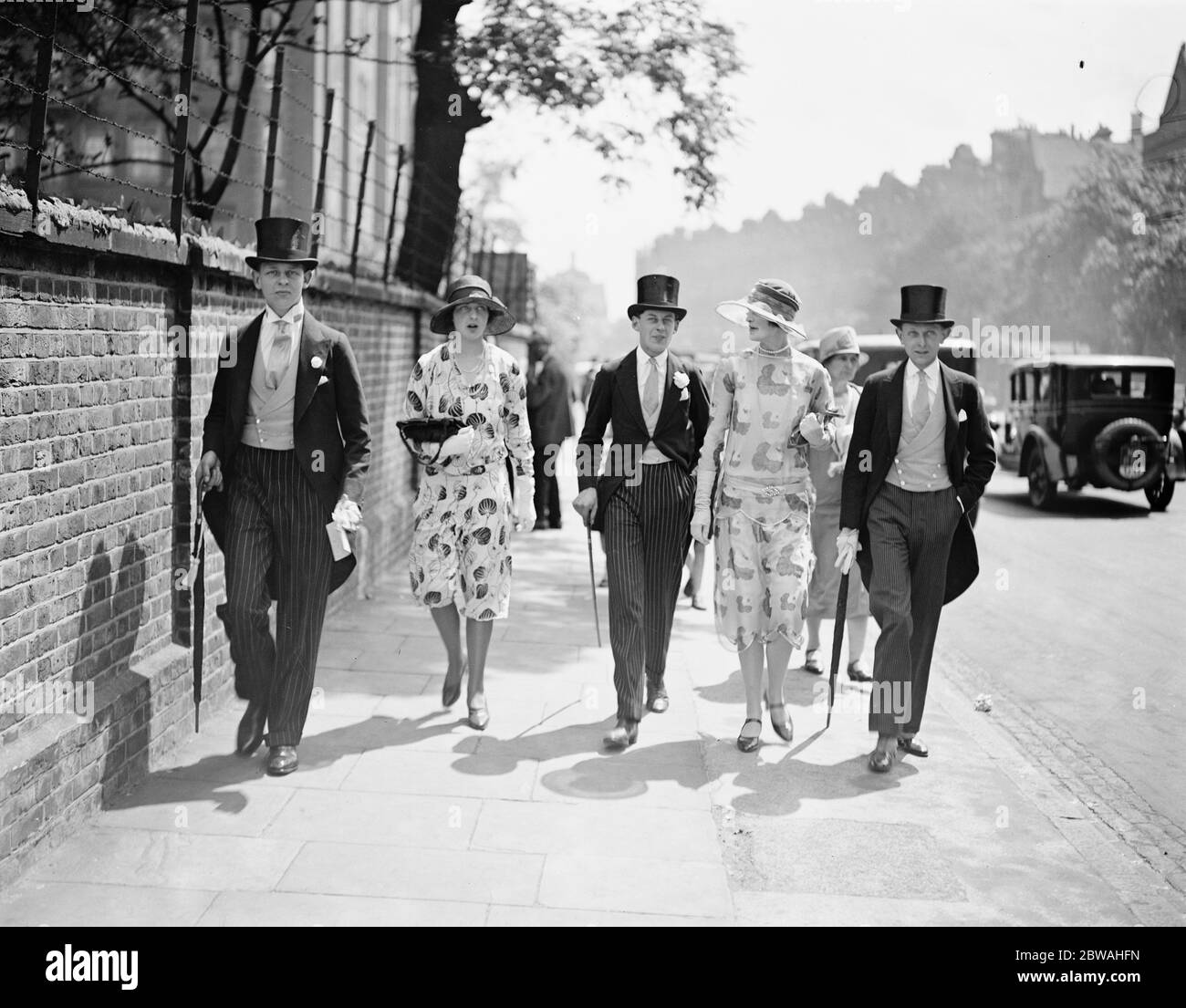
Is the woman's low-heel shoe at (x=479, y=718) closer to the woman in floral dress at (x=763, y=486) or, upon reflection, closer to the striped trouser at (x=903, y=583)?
the woman in floral dress at (x=763, y=486)

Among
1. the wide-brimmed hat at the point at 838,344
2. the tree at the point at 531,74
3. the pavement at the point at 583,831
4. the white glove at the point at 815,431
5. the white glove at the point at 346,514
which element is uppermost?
the tree at the point at 531,74

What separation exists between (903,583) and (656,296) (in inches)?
69.6

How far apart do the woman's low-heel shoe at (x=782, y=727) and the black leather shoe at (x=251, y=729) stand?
236cm

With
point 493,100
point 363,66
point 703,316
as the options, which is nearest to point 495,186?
point 363,66

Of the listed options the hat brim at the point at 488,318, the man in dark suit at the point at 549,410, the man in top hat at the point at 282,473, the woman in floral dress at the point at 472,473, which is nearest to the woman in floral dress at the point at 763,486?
the woman in floral dress at the point at 472,473

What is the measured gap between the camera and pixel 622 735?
253 inches

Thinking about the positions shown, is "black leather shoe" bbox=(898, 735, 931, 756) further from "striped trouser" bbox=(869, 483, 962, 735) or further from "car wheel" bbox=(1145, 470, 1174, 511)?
"car wheel" bbox=(1145, 470, 1174, 511)

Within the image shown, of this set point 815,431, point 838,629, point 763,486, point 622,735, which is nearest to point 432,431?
point 763,486

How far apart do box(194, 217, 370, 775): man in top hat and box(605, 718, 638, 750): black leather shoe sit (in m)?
1.40

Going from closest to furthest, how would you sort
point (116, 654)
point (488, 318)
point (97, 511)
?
point (97, 511) → point (116, 654) → point (488, 318)

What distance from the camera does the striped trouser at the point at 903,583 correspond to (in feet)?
20.7

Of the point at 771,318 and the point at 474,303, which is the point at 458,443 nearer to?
the point at 474,303
